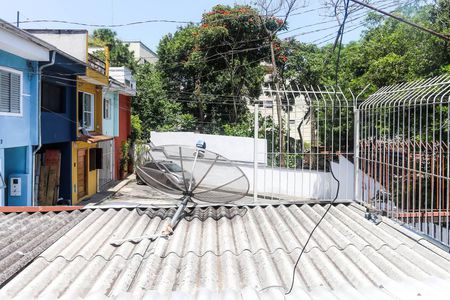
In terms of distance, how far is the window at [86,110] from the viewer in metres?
17.2

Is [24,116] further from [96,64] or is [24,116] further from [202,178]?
[202,178]

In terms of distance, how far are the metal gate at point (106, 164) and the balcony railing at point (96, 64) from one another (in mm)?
3984

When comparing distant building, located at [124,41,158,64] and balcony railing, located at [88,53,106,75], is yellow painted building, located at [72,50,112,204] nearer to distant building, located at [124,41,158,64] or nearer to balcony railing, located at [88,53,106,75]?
balcony railing, located at [88,53,106,75]

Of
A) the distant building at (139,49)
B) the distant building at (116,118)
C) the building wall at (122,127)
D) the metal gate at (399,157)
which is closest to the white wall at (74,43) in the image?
the distant building at (116,118)

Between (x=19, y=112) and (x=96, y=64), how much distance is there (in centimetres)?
622

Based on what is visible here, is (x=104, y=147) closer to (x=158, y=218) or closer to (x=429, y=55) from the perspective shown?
(x=429, y=55)

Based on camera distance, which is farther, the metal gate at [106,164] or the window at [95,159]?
the metal gate at [106,164]

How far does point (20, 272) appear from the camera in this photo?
3.17 metres

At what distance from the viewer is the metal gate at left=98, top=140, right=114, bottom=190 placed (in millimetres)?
21350

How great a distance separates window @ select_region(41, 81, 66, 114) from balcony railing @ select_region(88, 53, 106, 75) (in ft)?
5.03

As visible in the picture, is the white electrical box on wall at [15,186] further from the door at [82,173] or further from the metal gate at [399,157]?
the metal gate at [399,157]

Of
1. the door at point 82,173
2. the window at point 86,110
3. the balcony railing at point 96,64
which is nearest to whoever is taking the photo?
the balcony railing at point 96,64

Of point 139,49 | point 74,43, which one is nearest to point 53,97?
point 74,43

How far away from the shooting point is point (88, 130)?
1828cm
